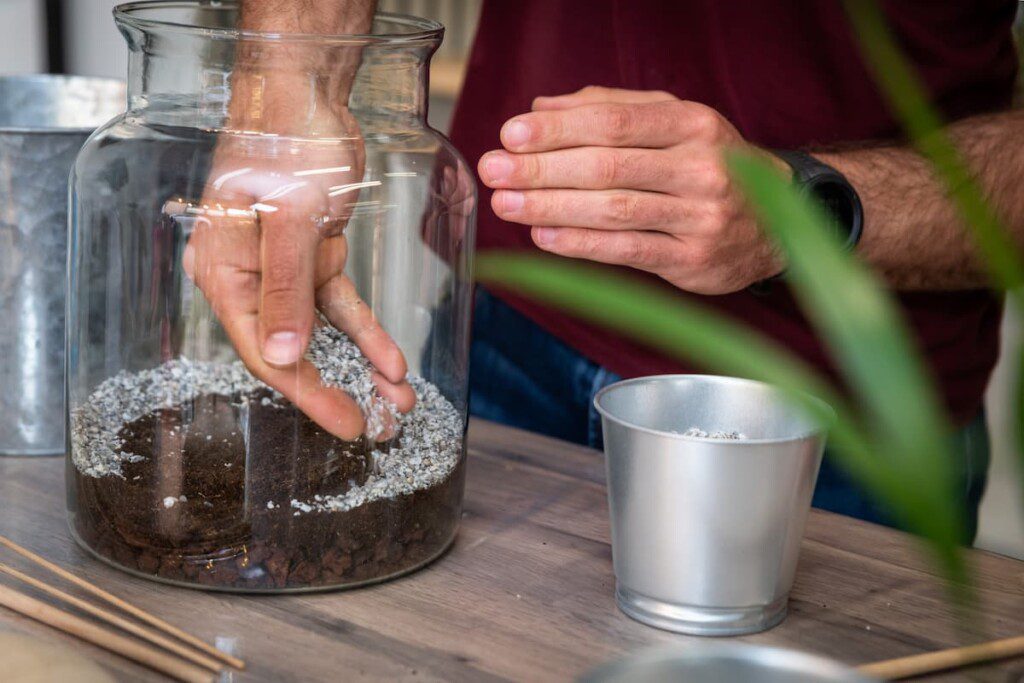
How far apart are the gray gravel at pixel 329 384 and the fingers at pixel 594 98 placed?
0.23 meters

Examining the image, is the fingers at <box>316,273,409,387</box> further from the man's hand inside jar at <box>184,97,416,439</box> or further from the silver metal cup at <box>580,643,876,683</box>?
the silver metal cup at <box>580,643,876,683</box>

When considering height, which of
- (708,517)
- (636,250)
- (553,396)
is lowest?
(553,396)

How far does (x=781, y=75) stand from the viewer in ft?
3.54

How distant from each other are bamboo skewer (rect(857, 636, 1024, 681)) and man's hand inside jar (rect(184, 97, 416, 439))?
0.33 metres

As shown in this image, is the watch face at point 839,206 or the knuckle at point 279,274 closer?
the knuckle at point 279,274

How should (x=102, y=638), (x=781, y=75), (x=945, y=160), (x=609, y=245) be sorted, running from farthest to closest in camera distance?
(x=781, y=75), (x=609, y=245), (x=102, y=638), (x=945, y=160)

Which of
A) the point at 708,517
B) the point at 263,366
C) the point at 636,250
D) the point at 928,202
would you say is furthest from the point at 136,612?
the point at 928,202

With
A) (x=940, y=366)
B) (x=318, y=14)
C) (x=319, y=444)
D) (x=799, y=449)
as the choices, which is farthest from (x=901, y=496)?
(x=940, y=366)

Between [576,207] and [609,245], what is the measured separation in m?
0.04

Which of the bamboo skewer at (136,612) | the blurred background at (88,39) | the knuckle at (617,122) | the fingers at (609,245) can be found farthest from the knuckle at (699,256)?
the blurred background at (88,39)

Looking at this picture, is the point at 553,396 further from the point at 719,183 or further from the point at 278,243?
the point at 278,243

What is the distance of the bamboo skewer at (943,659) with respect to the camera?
60 centimetres

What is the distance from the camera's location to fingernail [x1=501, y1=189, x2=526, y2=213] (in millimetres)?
779

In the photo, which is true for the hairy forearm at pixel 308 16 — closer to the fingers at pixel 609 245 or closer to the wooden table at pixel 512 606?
the fingers at pixel 609 245
